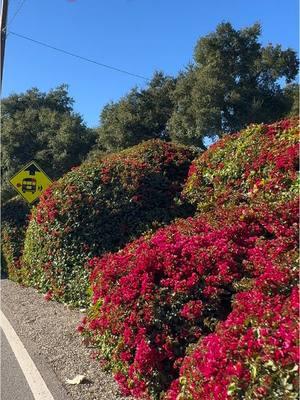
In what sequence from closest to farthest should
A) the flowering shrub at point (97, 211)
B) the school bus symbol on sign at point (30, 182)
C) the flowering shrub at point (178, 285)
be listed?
the flowering shrub at point (178, 285) → the flowering shrub at point (97, 211) → the school bus symbol on sign at point (30, 182)

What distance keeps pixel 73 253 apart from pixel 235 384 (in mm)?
6174

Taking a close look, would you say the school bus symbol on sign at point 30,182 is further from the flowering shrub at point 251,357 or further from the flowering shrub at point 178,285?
the flowering shrub at point 251,357

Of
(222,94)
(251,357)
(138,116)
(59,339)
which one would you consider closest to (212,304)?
(251,357)

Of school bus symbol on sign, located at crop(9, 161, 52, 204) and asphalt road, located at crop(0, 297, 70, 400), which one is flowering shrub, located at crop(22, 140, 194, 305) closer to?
asphalt road, located at crop(0, 297, 70, 400)

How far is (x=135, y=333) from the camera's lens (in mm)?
5133

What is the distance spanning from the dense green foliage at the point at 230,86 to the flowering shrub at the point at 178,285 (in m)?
18.3

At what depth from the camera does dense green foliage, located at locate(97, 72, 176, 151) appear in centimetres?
2686

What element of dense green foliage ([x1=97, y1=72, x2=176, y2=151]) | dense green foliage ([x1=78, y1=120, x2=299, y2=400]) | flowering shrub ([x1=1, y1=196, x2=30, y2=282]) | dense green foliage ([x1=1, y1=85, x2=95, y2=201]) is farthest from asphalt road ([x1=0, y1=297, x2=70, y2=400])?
dense green foliage ([x1=1, y1=85, x2=95, y2=201])

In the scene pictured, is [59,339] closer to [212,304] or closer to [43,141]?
[212,304]

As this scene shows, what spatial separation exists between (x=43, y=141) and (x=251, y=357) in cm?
2780

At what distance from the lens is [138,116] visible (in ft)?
89.0

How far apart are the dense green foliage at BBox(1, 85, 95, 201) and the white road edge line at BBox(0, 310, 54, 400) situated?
21.2 metres

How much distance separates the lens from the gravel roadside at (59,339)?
532 cm

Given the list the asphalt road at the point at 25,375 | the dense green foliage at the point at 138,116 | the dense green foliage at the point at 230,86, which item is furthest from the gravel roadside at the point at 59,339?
the dense green foliage at the point at 138,116
